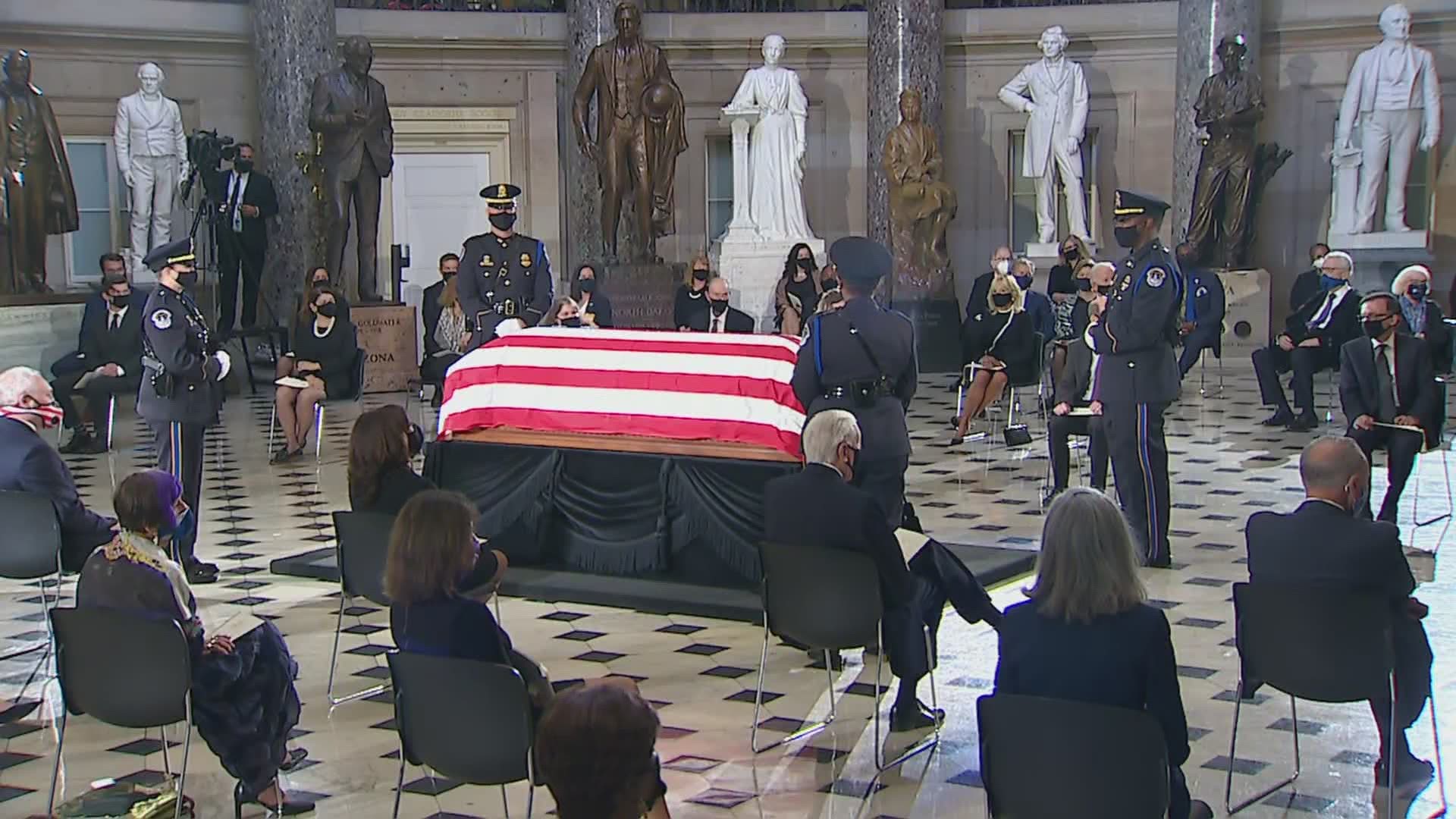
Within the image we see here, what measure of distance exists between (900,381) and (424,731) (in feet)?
9.80

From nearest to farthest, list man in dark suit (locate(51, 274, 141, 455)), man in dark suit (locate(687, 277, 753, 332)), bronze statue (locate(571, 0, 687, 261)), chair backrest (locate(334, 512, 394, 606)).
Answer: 1. chair backrest (locate(334, 512, 394, 606))
2. man in dark suit (locate(51, 274, 141, 455))
3. man in dark suit (locate(687, 277, 753, 332))
4. bronze statue (locate(571, 0, 687, 261))

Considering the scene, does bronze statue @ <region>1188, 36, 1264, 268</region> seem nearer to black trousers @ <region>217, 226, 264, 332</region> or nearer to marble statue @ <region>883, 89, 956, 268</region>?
marble statue @ <region>883, 89, 956, 268</region>

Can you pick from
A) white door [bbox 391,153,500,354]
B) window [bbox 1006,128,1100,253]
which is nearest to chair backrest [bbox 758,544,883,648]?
white door [bbox 391,153,500,354]

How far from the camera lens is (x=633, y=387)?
24.3 ft

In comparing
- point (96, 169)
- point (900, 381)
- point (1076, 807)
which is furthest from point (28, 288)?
point (1076, 807)

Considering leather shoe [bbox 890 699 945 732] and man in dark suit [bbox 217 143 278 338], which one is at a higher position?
man in dark suit [bbox 217 143 278 338]

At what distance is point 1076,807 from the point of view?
3438mm

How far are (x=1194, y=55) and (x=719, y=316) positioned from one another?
6.12 meters

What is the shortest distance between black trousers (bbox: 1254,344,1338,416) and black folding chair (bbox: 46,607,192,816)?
30.0 ft

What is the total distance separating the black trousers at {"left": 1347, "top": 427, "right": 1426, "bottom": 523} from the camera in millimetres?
7863

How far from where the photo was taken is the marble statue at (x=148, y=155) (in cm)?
1507

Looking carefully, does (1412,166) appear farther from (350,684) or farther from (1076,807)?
(1076,807)

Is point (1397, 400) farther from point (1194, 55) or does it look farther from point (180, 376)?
point (1194, 55)

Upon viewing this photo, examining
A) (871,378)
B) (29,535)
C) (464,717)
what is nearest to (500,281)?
(871,378)
